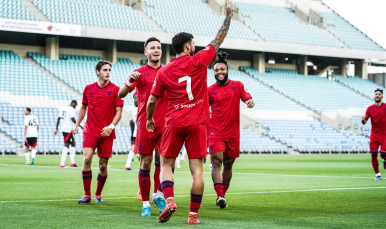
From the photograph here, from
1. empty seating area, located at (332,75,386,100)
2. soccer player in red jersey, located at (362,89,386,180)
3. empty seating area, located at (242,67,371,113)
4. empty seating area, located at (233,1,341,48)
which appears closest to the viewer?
soccer player in red jersey, located at (362,89,386,180)

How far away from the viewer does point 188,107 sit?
637 centimetres

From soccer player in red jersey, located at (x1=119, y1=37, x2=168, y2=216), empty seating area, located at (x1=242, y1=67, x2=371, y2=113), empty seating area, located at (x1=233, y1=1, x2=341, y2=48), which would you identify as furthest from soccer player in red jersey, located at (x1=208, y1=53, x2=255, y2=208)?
empty seating area, located at (x1=233, y1=1, x2=341, y2=48)

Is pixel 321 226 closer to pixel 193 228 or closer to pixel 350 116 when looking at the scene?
pixel 193 228

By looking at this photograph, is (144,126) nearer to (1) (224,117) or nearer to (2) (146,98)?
(2) (146,98)

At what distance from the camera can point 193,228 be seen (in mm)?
5949

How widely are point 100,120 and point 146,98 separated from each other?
1291 mm

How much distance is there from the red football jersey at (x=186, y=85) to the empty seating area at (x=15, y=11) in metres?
34.3

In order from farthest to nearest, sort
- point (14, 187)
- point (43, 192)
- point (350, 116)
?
point (350, 116), point (14, 187), point (43, 192)

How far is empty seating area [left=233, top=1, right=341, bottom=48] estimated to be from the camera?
1899 inches

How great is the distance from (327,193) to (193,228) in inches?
193

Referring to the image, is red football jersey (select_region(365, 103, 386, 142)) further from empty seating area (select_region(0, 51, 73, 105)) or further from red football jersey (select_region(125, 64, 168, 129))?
empty seating area (select_region(0, 51, 73, 105))

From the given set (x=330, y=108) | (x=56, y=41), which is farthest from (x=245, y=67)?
(x=56, y=41)

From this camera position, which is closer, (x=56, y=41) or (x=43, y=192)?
(x=43, y=192)

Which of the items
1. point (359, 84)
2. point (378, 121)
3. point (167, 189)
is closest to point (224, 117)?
point (167, 189)
